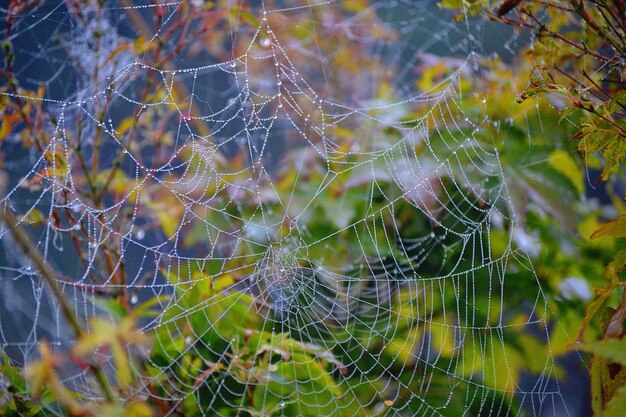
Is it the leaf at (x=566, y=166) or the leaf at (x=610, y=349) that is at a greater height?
the leaf at (x=566, y=166)

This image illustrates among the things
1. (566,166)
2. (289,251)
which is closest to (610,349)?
(289,251)

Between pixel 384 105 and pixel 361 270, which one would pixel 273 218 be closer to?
pixel 361 270

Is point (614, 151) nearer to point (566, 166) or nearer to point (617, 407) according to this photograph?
point (617, 407)

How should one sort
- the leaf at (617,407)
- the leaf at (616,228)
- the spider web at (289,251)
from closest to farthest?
the leaf at (617,407) → the leaf at (616,228) → the spider web at (289,251)

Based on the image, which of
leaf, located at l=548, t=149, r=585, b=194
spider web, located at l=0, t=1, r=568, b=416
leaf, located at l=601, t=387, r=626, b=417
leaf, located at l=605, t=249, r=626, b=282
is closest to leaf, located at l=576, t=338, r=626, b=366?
leaf, located at l=601, t=387, r=626, b=417

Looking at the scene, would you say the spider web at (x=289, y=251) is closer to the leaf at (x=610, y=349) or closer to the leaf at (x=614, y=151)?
the leaf at (x=614, y=151)

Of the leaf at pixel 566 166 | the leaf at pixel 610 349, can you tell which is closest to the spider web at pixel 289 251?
the leaf at pixel 566 166

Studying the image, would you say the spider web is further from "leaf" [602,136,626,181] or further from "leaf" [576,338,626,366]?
"leaf" [576,338,626,366]

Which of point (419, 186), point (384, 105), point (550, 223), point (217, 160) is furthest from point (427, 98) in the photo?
point (217, 160)
